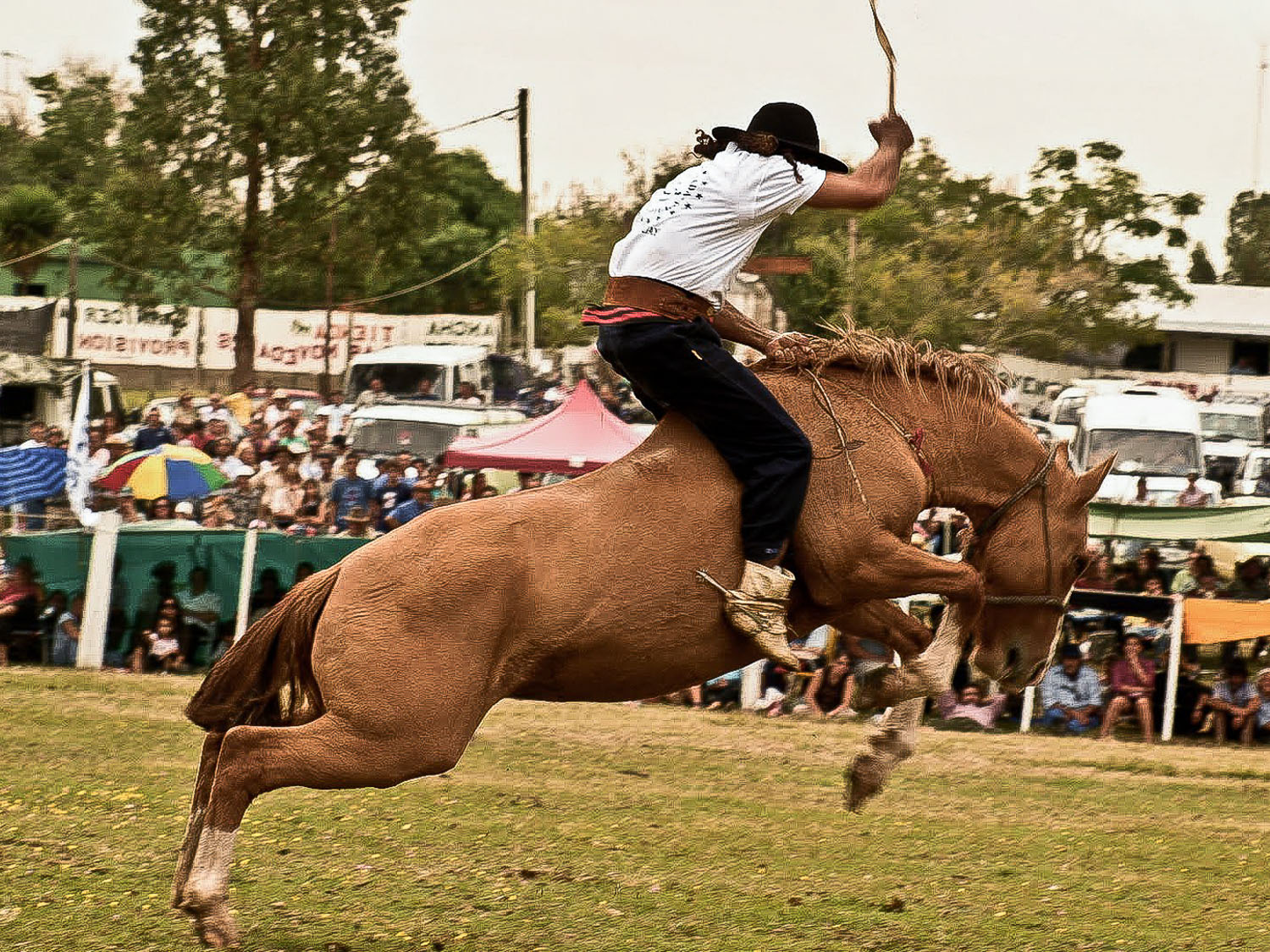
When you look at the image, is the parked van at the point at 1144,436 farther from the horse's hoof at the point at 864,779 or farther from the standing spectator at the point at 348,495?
the horse's hoof at the point at 864,779

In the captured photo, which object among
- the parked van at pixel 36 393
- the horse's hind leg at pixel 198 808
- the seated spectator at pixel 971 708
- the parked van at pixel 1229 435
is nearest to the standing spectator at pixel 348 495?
the seated spectator at pixel 971 708

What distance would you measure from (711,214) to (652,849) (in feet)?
12.2

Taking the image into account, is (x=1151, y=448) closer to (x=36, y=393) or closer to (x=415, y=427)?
(x=415, y=427)

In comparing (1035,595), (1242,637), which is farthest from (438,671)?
(1242,637)

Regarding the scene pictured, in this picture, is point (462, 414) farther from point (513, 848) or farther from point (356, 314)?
point (356, 314)

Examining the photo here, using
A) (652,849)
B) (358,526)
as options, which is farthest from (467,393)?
(652,849)

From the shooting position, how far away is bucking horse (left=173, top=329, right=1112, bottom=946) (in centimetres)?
595

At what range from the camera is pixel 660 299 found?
631 centimetres

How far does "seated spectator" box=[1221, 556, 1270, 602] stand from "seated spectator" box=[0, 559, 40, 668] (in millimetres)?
11916

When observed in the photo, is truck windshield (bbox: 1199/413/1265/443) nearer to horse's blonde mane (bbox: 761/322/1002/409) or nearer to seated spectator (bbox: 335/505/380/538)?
seated spectator (bbox: 335/505/380/538)

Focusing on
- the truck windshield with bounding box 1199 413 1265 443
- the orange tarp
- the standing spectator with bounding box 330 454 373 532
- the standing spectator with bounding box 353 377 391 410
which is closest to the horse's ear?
the orange tarp

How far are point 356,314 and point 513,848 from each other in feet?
125

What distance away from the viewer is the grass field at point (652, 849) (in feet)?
21.9

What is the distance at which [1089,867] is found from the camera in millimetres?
8453
